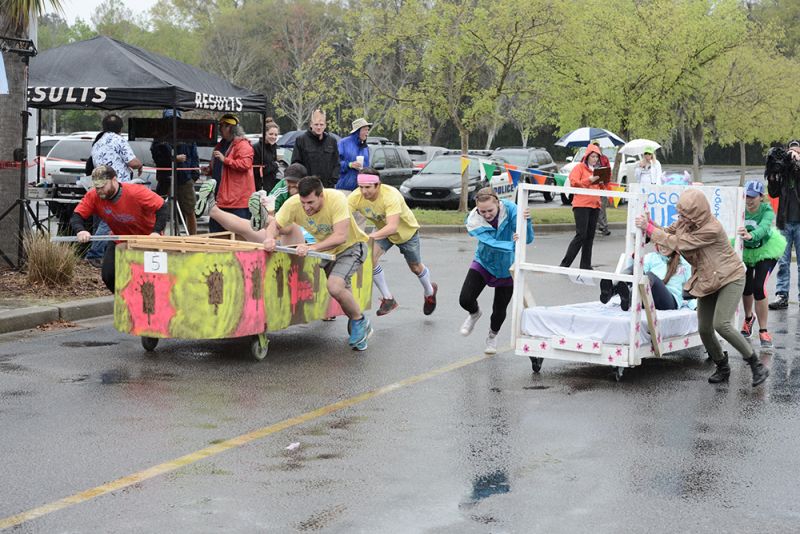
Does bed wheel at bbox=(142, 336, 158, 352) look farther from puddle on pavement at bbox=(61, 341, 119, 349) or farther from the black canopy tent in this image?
the black canopy tent

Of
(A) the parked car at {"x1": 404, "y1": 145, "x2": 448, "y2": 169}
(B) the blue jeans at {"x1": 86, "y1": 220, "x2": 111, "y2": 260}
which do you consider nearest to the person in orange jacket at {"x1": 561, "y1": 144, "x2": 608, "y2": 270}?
(B) the blue jeans at {"x1": 86, "y1": 220, "x2": 111, "y2": 260}

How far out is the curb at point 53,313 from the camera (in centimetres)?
1117

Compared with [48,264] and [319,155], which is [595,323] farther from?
[48,264]

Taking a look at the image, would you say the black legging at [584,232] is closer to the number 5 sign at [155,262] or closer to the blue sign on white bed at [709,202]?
the blue sign on white bed at [709,202]

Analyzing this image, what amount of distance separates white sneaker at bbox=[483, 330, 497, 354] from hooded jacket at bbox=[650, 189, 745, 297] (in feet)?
6.15

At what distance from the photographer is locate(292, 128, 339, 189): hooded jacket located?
1452cm

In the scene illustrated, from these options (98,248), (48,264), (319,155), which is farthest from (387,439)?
(98,248)

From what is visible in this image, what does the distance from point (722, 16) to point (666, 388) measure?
90.0 ft

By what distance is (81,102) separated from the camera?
1549cm

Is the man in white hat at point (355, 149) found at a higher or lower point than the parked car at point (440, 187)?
higher

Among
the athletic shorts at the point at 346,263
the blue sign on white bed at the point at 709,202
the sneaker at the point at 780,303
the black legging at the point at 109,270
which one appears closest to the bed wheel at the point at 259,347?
the athletic shorts at the point at 346,263

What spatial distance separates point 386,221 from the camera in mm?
11711

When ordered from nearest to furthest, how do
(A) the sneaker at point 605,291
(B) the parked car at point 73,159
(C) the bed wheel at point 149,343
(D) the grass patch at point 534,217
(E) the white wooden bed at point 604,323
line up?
(E) the white wooden bed at point 604,323 → (C) the bed wheel at point 149,343 → (A) the sneaker at point 605,291 → (B) the parked car at point 73,159 → (D) the grass patch at point 534,217

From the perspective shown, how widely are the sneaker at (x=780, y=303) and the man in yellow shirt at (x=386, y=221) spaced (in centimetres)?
413
